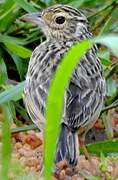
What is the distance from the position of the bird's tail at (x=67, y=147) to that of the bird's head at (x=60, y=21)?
138cm

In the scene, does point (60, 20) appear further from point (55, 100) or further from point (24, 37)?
point (55, 100)

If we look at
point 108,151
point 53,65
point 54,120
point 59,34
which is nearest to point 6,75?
point 59,34

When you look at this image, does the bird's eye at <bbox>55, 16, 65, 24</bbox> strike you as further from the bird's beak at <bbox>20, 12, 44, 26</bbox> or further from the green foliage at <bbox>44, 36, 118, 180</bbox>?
the green foliage at <bbox>44, 36, 118, 180</bbox>

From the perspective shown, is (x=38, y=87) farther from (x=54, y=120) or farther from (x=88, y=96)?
(x=54, y=120)

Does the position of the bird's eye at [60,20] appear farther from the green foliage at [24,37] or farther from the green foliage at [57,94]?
the green foliage at [57,94]

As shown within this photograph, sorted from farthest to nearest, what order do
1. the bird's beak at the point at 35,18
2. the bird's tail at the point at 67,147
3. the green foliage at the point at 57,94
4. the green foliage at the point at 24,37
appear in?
the green foliage at the point at 24,37
the bird's beak at the point at 35,18
the bird's tail at the point at 67,147
the green foliage at the point at 57,94

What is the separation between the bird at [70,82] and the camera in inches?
172

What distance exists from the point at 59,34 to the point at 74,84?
992 millimetres

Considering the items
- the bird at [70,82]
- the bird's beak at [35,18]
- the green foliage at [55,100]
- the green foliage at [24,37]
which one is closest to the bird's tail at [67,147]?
the bird at [70,82]

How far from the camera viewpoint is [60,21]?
5680 millimetres

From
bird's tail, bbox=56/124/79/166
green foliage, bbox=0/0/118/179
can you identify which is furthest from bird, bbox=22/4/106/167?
green foliage, bbox=0/0/118/179

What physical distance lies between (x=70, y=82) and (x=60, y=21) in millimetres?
1018

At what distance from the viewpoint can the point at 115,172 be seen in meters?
4.78

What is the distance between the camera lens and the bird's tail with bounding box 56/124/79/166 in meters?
4.22
